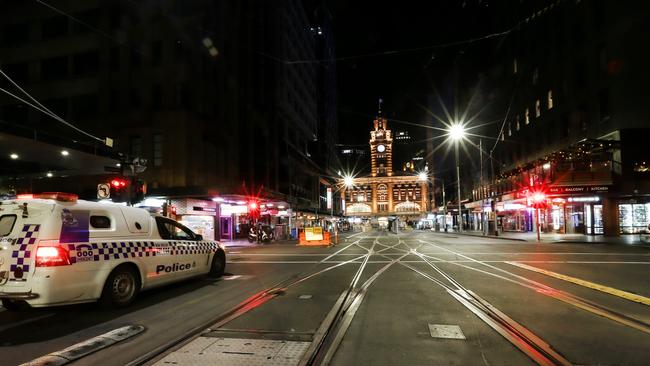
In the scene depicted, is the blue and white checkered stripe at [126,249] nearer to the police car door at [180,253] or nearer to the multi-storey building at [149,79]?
the police car door at [180,253]

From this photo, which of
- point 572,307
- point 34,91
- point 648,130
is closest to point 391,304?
point 572,307

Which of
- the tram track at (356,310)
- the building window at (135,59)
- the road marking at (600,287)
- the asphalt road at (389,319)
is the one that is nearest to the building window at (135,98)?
the building window at (135,59)

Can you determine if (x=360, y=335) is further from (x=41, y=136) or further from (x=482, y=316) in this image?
(x=41, y=136)

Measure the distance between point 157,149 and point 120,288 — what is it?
2803 cm

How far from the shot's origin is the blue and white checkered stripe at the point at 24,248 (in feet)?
22.9

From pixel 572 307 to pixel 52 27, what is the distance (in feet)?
139

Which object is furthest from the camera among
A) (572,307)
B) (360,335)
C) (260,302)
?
(260,302)

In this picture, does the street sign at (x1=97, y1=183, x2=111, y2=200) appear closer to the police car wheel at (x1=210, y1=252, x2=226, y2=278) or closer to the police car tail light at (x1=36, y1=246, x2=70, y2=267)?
the police car wheel at (x1=210, y1=252, x2=226, y2=278)

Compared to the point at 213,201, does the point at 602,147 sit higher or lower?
higher

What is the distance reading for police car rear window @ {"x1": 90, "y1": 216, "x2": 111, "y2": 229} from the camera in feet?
26.1

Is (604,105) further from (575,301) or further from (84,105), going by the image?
(84,105)

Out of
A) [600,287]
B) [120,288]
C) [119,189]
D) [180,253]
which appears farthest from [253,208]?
[600,287]

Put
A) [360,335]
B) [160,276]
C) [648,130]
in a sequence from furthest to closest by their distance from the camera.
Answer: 1. [648,130]
2. [160,276]
3. [360,335]

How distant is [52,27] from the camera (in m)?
37.3
